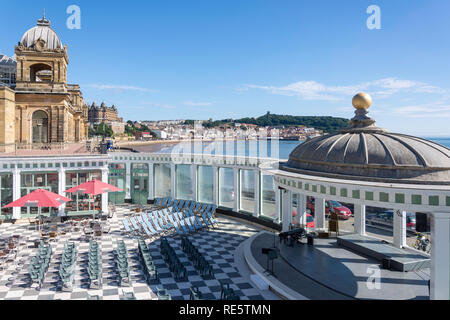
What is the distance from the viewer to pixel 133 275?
1091 centimetres

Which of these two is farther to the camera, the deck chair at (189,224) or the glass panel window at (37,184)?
the glass panel window at (37,184)

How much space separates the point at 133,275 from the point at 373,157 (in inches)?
331

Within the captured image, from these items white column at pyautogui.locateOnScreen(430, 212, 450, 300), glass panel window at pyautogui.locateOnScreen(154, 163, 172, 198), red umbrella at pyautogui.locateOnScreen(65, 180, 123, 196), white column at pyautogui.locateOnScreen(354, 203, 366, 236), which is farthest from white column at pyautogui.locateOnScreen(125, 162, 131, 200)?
white column at pyautogui.locateOnScreen(430, 212, 450, 300)

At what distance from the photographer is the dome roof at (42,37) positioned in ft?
79.9

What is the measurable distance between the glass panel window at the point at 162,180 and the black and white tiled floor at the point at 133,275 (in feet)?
24.7

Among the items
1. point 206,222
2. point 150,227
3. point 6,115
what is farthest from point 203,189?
point 150,227

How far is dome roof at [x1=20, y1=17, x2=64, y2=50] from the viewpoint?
24359 mm

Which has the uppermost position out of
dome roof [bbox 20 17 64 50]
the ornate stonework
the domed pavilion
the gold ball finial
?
dome roof [bbox 20 17 64 50]

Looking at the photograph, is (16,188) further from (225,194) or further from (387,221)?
(225,194)

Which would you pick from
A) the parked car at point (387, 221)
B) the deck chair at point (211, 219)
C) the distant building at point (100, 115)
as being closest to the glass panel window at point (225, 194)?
the deck chair at point (211, 219)

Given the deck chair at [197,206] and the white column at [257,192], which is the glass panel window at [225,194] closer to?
the deck chair at [197,206]

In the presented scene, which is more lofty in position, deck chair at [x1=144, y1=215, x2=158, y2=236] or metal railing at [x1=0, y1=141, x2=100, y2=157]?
metal railing at [x1=0, y1=141, x2=100, y2=157]

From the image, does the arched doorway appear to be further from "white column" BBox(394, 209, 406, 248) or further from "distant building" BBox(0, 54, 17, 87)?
"white column" BBox(394, 209, 406, 248)

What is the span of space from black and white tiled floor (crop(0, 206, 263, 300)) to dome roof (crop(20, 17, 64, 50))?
15.3 m
